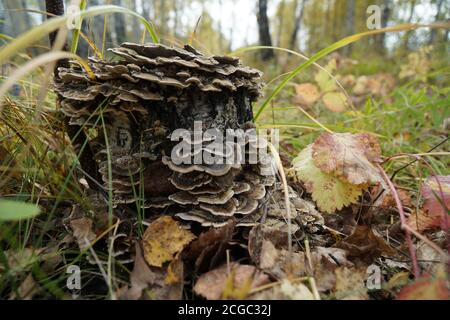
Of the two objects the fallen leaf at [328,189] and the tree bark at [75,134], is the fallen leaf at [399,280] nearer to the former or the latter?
the fallen leaf at [328,189]

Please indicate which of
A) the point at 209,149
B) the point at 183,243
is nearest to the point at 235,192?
the point at 209,149

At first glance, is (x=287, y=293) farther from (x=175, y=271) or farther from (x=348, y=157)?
(x=348, y=157)

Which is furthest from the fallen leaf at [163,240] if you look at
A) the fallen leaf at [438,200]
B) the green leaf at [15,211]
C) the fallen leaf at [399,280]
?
the fallen leaf at [438,200]

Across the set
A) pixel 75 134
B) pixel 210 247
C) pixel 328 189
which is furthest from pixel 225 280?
pixel 75 134

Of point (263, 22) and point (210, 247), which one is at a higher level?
point (263, 22)

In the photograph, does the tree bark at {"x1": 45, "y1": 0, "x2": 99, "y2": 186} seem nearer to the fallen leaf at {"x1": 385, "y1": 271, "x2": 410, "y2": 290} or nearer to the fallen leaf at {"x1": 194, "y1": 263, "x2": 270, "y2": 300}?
the fallen leaf at {"x1": 194, "y1": 263, "x2": 270, "y2": 300}
